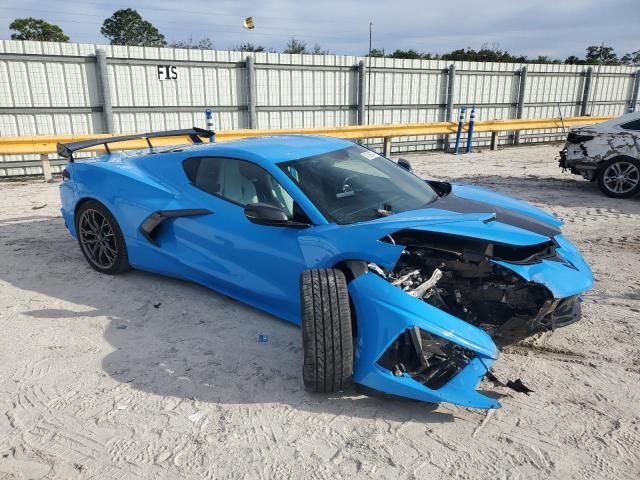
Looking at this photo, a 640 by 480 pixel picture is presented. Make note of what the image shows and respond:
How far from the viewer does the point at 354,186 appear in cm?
385

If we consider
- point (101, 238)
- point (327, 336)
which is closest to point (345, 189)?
point (327, 336)

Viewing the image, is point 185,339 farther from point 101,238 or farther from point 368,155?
point 368,155

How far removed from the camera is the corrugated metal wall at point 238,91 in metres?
10.4

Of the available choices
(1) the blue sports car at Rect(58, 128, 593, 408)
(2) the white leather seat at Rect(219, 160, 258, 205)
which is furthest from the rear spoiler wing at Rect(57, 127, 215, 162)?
(2) the white leather seat at Rect(219, 160, 258, 205)

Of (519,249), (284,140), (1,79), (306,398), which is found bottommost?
(306,398)

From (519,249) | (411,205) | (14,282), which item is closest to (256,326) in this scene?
(411,205)

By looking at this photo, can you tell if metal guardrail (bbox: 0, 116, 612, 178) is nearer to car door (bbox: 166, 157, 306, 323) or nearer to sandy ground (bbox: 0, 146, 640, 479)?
sandy ground (bbox: 0, 146, 640, 479)

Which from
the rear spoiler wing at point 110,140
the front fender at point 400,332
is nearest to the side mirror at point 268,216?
the front fender at point 400,332

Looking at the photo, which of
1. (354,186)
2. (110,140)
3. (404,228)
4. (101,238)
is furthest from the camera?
(110,140)

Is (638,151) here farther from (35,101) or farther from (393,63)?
(35,101)

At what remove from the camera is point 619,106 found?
67.1ft

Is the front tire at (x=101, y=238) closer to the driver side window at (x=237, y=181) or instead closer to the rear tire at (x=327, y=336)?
the driver side window at (x=237, y=181)

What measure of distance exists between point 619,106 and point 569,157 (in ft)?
46.9

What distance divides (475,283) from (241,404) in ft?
5.23
